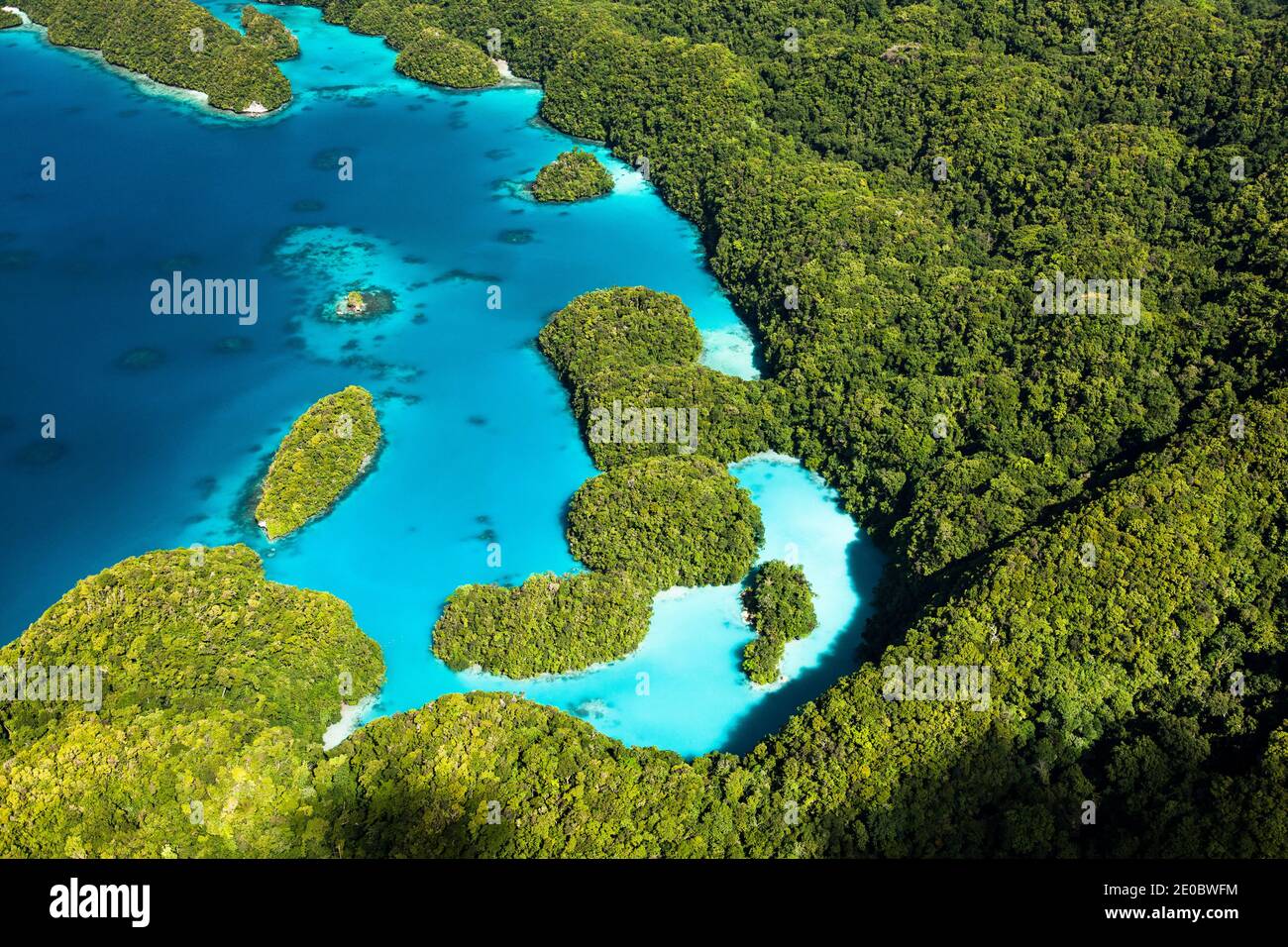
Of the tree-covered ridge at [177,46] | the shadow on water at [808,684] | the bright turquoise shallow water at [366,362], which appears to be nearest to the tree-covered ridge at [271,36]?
the tree-covered ridge at [177,46]

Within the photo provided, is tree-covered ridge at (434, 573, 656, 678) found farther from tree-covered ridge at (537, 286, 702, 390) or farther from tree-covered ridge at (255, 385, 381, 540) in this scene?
tree-covered ridge at (537, 286, 702, 390)

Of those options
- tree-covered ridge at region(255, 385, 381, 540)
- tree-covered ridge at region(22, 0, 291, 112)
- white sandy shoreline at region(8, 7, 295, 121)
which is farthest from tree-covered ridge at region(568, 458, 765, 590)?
tree-covered ridge at region(22, 0, 291, 112)

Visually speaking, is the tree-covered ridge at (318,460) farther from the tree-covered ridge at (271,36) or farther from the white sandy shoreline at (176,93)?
the tree-covered ridge at (271,36)

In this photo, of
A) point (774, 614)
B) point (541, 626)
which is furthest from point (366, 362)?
point (774, 614)

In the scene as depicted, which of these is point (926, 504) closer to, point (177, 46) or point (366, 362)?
point (366, 362)

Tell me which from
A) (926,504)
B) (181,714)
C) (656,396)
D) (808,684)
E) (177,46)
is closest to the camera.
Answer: (181,714)
